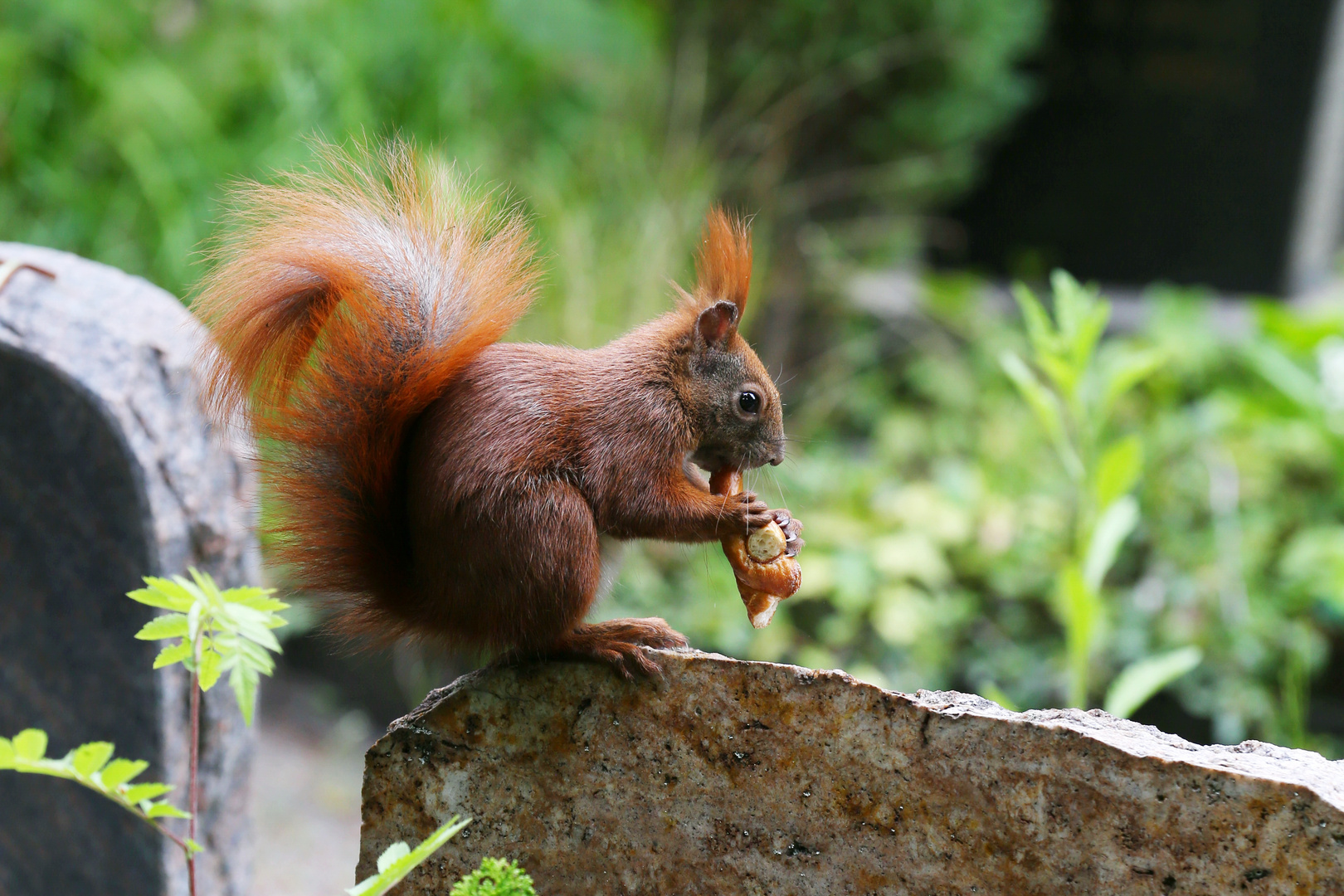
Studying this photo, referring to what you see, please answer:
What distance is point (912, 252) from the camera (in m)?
5.93

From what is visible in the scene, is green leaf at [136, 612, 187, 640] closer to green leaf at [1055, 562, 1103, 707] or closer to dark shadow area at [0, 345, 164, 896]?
dark shadow area at [0, 345, 164, 896]

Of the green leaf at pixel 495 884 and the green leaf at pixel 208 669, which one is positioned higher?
the green leaf at pixel 208 669

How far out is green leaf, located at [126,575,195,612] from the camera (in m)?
1.21

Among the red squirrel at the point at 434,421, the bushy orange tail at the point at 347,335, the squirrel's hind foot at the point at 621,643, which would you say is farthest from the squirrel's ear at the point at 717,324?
the squirrel's hind foot at the point at 621,643

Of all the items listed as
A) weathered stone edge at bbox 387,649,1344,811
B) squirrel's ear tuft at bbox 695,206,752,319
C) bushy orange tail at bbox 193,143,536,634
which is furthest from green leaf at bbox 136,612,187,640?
squirrel's ear tuft at bbox 695,206,752,319

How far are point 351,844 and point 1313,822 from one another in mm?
2779

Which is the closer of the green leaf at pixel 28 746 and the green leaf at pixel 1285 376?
the green leaf at pixel 28 746

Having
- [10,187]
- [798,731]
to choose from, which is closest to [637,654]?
[798,731]

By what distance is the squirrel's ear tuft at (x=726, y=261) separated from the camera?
5.48 ft

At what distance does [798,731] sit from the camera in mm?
1481

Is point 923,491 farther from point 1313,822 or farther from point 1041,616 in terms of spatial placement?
point 1313,822

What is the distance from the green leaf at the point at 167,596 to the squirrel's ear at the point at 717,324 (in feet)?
2.70

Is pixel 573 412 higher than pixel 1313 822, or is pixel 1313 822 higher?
pixel 573 412

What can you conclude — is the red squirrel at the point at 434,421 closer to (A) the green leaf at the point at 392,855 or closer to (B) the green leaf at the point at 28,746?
(A) the green leaf at the point at 392,855
